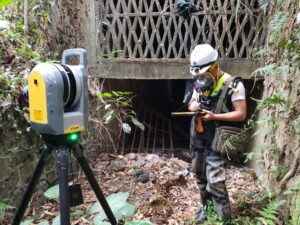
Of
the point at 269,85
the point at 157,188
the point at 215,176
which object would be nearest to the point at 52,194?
the point at 215,176

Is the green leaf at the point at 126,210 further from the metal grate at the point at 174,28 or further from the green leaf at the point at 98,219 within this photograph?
the metal grate at the point at 174,28

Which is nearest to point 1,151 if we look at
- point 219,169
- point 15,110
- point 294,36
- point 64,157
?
point 15,110

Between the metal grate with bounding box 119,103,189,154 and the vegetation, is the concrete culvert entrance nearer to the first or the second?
the metal grate with bounding box 119,103,189,154

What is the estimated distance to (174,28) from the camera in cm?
455

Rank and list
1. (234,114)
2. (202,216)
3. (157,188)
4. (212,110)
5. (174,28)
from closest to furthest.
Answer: (234,114), (212,110), (202,216), (157,188), (174,28)

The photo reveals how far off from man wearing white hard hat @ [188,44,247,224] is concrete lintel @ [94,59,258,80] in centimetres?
141

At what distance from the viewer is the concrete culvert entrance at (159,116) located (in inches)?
207

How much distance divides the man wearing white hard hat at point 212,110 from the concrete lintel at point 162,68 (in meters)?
1.41

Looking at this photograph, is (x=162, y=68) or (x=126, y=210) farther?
(x=162, y=68)

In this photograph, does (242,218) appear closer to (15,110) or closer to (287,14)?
(287,14)

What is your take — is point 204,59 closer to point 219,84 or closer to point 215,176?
point 219,84

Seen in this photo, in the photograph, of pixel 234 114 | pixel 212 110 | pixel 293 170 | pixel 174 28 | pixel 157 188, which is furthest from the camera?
pixel 174 28

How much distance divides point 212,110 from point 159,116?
11.0 feet

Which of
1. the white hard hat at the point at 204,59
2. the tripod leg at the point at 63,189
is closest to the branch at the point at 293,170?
the white hard hat at the point at 204,59
